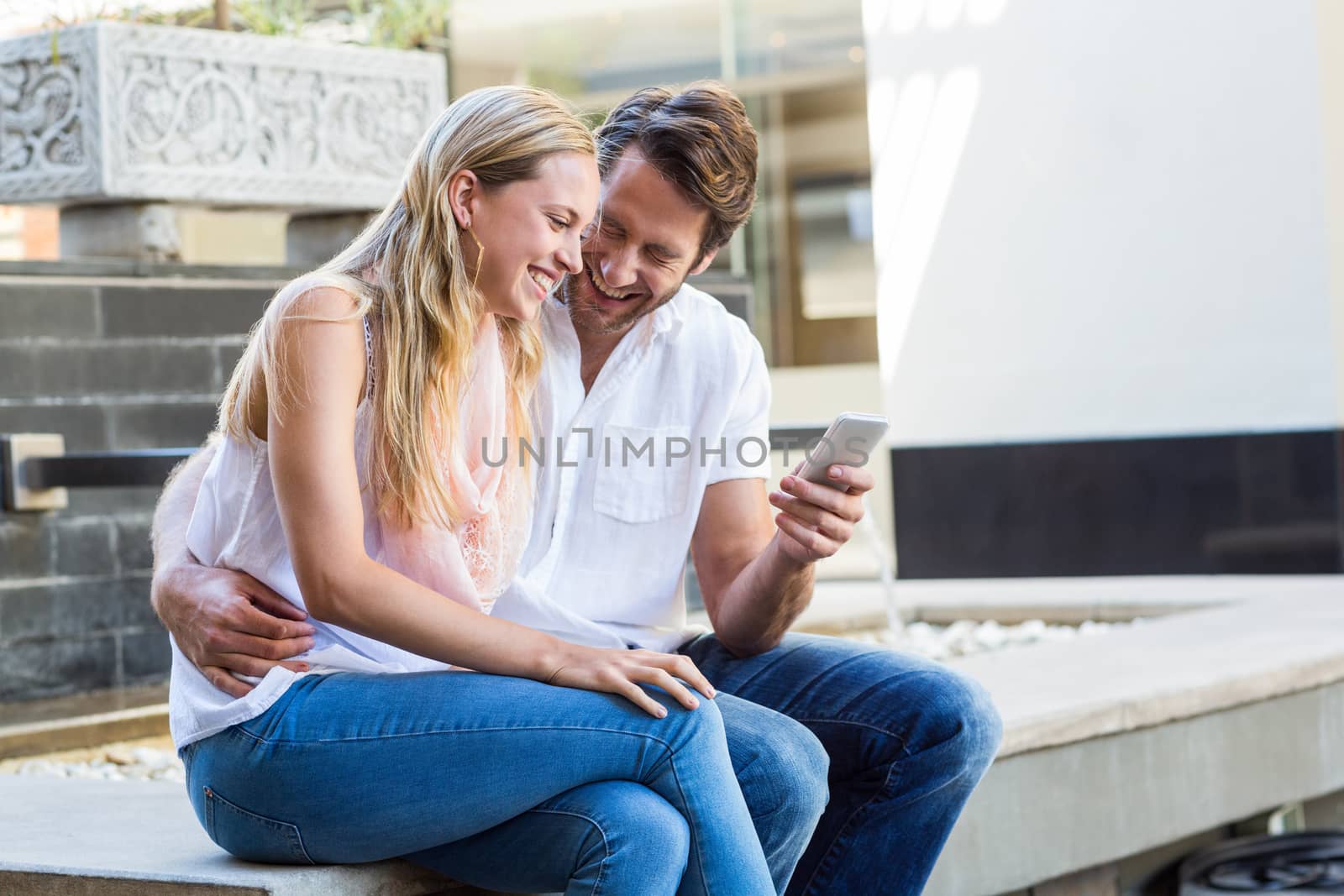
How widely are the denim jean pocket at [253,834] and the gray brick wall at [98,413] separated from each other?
6.88 feet

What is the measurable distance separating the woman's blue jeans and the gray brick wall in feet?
7.09

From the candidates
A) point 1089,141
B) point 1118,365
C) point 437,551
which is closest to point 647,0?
point 1089,141

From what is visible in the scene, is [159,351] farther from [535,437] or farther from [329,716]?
[329,716]

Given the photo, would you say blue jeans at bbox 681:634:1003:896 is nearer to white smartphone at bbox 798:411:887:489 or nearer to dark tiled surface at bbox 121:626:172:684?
white smartphone at bbox 798:411:887:489

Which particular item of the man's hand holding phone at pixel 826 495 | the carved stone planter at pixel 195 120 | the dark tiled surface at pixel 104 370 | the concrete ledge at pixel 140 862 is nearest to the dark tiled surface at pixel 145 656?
the dark tiled surface at pixel 104 370

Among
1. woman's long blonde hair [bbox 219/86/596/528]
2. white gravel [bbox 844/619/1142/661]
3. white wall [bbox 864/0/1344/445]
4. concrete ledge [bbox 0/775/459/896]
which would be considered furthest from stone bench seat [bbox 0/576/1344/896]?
white wall [bbox 864/0/1344/445]

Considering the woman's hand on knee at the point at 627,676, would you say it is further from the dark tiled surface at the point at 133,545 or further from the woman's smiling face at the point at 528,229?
the dark tiled surface at the point at 133,545

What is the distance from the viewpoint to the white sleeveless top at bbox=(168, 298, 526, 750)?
63.4 inches

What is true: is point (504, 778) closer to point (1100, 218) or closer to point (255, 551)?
point (255, 551)

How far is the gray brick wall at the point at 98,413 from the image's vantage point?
3531 mm

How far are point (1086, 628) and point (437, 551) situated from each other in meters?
3.40

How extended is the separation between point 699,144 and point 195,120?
2.20 meters

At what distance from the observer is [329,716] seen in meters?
1.54

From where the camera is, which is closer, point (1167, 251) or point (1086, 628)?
point (1086, 628)
